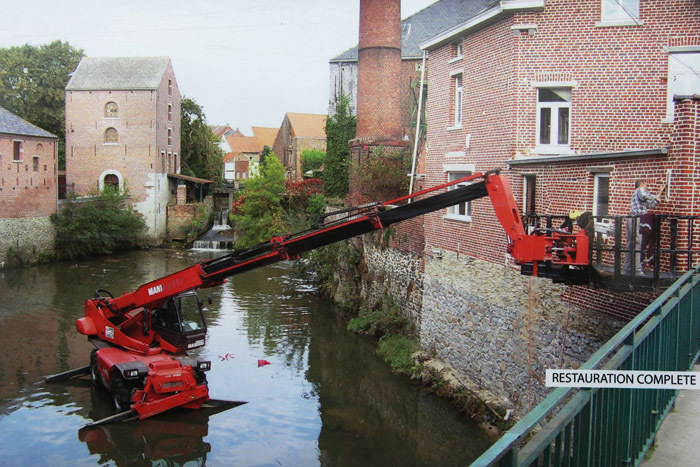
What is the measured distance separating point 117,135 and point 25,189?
940cm

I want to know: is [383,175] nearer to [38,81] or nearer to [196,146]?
[196,146]

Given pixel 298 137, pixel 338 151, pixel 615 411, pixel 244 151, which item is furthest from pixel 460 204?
pixel 244 151

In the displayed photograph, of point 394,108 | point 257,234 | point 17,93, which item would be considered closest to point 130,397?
point 394,108

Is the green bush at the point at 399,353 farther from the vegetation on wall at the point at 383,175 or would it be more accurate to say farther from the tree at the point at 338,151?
the tree at the point at 338,151

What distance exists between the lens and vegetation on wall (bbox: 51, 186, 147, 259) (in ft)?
123

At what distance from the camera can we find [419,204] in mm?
10570

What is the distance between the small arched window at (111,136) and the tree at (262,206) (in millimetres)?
11495

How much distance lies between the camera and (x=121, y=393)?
13367 mm

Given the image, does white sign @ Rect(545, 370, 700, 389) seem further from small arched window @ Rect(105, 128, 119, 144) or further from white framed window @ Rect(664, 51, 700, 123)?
small arched window @ Rect(105, 128, 119, 144)

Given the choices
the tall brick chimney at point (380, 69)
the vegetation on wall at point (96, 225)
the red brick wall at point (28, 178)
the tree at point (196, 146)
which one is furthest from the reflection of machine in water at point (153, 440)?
the tree at point (196, 146)

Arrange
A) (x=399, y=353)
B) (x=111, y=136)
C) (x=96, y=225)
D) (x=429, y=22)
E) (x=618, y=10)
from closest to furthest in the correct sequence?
(x=618, y=10) < (x=399, y=353) < (x=429, y=22) < (x=96, y=225) < (x=111, y=136)

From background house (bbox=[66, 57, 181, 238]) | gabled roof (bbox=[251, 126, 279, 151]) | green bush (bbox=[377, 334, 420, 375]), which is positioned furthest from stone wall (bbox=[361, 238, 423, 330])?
gabled roof (bbox=[251, 126, 279, 151])

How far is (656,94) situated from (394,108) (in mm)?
13660

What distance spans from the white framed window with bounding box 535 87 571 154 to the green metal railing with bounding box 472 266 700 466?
9109 mm
